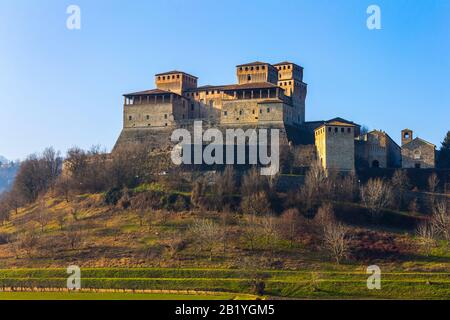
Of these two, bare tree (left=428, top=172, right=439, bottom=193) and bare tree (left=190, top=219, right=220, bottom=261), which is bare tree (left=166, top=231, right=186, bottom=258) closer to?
bare tree (left=190, top=219, right=220, bottom=261)

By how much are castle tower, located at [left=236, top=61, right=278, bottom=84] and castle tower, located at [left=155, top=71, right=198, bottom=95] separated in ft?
20.4

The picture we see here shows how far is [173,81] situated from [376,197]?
30.1 metres

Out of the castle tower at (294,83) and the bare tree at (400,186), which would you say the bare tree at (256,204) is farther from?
the castle tower at (294,83)

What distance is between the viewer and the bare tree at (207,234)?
174 ft

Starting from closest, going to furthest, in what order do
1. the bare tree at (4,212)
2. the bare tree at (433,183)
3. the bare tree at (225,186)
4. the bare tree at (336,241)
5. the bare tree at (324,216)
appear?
the bare tree at (336,241)
the bare tree at (324,216)
the bare tree at (225,186)
the bare tree at (433,183)
the bare tree at (4,212)

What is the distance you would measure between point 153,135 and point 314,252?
94.7 feet

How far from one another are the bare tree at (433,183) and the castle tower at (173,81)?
2862cm

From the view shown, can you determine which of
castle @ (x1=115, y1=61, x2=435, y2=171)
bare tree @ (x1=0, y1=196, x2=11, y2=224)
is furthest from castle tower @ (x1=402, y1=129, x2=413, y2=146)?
bare tree @ (x1=0, y1=196, x2=11, y2=224)

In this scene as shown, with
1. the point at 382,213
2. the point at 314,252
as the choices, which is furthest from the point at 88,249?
the point at 382,213

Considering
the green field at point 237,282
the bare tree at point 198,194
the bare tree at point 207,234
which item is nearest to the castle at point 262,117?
the bare tree at point 198,194

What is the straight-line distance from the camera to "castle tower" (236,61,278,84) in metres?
78.8

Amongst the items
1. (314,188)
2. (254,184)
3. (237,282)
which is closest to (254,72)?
(254,184)
